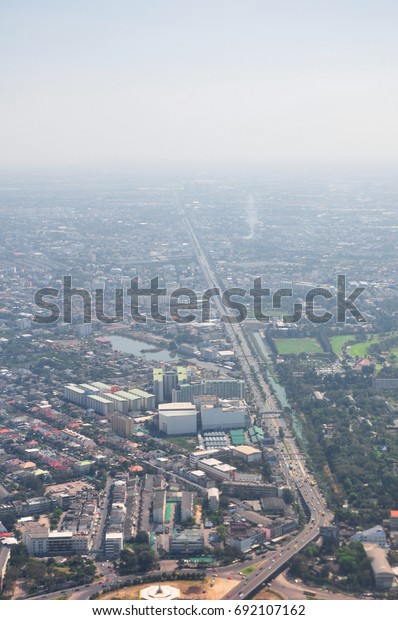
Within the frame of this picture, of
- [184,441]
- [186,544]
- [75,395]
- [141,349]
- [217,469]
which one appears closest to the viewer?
[186,544]

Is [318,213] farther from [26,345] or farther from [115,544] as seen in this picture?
[115,544]

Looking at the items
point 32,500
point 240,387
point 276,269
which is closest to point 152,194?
point 276,269

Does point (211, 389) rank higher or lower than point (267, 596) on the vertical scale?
higher

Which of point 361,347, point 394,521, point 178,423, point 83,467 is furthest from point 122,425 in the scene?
point 361,347

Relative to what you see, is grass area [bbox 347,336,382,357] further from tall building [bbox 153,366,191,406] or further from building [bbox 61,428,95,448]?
building [bbox 61,428,95,448]

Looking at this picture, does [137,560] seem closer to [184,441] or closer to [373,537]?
[373,537]
